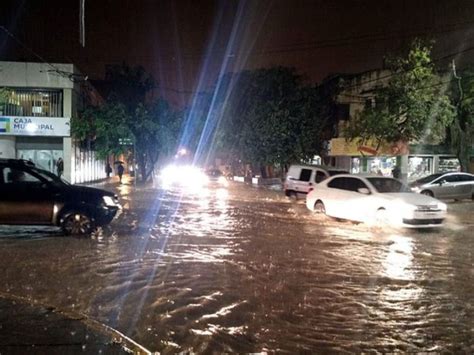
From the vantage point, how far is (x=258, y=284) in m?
8.49

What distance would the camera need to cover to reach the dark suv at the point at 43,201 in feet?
41.8

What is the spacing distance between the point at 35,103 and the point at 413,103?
982 inches

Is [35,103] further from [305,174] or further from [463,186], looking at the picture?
[463,186]

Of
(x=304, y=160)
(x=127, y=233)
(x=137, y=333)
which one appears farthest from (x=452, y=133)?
(x=137, y=333)

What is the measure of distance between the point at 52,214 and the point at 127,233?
192 cm

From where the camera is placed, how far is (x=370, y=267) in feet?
32.4

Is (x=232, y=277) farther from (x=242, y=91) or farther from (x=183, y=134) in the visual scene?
(x=183, y=134)

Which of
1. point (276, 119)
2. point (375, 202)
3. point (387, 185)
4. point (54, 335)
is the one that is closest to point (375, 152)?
point (276, 119)

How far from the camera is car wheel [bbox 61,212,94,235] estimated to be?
43.0 ft

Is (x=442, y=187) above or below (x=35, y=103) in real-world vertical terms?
below

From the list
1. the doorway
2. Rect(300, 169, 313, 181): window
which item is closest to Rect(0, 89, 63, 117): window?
the doorway

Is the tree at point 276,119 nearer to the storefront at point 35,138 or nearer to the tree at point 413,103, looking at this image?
the tree at point 413,103

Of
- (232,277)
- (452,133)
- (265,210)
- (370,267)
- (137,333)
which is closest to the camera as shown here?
(137,333)

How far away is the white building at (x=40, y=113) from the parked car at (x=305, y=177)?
1942 cm
